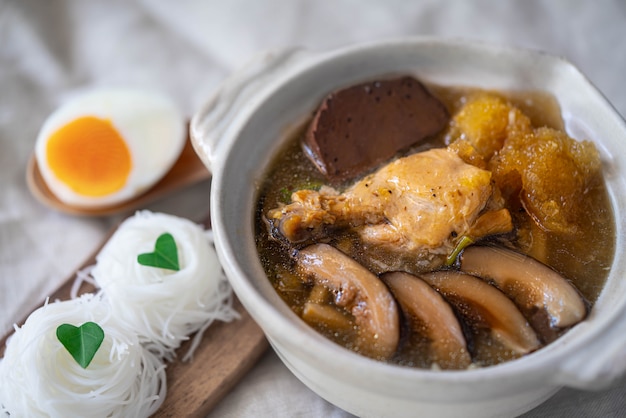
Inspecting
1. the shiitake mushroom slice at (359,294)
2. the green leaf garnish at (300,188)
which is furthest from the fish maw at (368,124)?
the shiitake mushroom slice at (359,294)

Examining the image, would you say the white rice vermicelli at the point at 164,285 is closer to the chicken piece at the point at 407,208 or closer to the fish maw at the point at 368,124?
the chicken piece at the point at 407,208

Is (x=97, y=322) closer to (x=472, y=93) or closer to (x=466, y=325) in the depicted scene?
(x=466, y=325)

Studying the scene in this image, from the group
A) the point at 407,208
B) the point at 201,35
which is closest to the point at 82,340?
the point at 407,208

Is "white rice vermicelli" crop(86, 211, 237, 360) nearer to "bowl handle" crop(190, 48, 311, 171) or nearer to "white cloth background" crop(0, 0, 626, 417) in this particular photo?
"bowl handle" crop(190, 48, 311, 171)

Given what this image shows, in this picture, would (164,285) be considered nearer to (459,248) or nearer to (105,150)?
(105,150)

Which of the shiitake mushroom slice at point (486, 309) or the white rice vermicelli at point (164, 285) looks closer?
the shiitake mushroom slice at point (486, 309)

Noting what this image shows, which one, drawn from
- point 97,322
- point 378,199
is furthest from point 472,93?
point 97,322

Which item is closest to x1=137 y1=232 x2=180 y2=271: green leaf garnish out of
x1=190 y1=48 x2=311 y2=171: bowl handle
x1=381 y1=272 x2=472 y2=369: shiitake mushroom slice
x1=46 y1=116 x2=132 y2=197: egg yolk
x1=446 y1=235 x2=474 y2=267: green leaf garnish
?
x1=190 y1=48 x2=311 y2=171: bowl handle

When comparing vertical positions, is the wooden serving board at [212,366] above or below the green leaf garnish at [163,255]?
below
